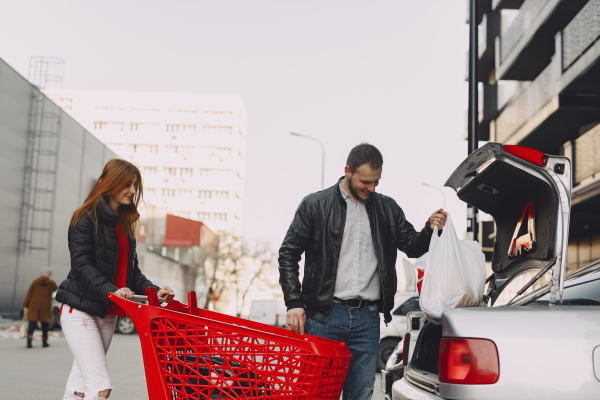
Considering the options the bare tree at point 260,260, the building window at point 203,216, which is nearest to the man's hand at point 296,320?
the bare tree at point 260,260

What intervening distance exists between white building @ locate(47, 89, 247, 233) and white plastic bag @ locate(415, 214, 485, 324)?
294 feet

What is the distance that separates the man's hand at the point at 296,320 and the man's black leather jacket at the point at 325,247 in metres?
0.10

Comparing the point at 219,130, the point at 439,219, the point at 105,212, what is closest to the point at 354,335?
the point at 439,219

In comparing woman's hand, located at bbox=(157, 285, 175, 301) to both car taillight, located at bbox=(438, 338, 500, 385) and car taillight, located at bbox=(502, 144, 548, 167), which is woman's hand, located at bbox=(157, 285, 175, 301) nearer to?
car taillight, located at bbox=(438, 338, 500, 385)

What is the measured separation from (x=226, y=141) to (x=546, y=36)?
77483 millimetres

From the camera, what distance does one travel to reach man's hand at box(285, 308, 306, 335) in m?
3.60

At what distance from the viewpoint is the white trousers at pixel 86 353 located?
3.54m

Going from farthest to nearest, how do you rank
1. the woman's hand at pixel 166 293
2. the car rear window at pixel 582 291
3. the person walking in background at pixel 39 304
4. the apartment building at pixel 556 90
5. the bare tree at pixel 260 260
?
the bare tree at pixel 260 260 → the apartment building at pixel 556 90 → the person walking in background at pixel 39 304 → the woman's hand at pixel 166 293 → the car rear window at pixel 582 291

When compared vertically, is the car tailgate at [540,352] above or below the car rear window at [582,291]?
below

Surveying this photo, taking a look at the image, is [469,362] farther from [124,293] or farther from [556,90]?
[556,90]

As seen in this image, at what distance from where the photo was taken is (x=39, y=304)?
50.8 feet

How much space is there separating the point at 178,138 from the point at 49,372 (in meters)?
85.2

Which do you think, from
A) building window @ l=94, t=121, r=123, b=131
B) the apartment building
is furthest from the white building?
the apartment building

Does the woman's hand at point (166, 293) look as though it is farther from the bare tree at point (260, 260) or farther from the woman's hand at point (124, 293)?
the bare tree at point (260, 260)
